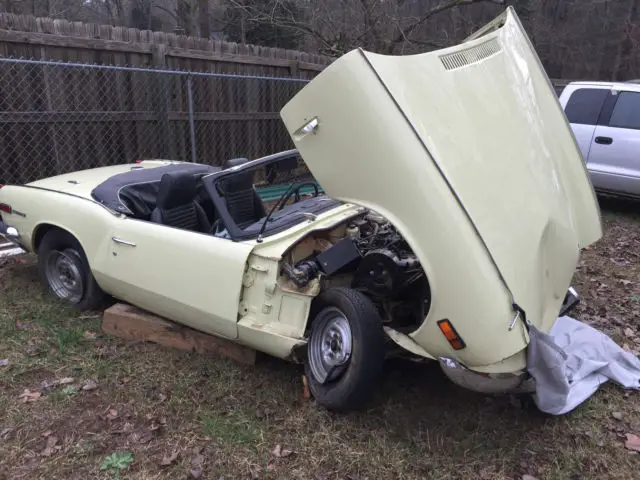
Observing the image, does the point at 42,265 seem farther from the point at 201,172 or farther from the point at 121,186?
the point at 201,172

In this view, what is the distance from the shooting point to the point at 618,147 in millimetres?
8242

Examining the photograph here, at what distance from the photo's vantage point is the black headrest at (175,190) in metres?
4.18

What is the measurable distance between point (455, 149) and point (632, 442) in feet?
6.57

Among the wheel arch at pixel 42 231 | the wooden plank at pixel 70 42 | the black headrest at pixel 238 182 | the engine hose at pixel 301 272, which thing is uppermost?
the wooden plank at pixel 70 42

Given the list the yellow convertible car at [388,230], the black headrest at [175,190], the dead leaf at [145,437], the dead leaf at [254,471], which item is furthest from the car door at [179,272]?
the dead leaf at [254,471]

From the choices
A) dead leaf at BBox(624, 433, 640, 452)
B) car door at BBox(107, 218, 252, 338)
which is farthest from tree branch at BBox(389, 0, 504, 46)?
dead leaf at BBox(624, 433, 640, 452)

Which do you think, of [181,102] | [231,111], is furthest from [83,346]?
[231,111]

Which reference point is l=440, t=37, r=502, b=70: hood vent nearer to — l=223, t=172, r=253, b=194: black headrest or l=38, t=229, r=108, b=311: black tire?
l=223, t=172, r=253, b=194: black headrest

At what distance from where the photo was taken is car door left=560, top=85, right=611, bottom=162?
856 centimetres

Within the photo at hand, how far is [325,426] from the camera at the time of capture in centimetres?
327

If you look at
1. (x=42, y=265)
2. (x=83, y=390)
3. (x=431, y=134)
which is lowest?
(x=83, y=390)

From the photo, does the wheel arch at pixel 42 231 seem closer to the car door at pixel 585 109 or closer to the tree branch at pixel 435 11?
the car door at pixel 585 109

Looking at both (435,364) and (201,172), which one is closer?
(435,364)

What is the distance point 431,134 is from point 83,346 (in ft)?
10.2
